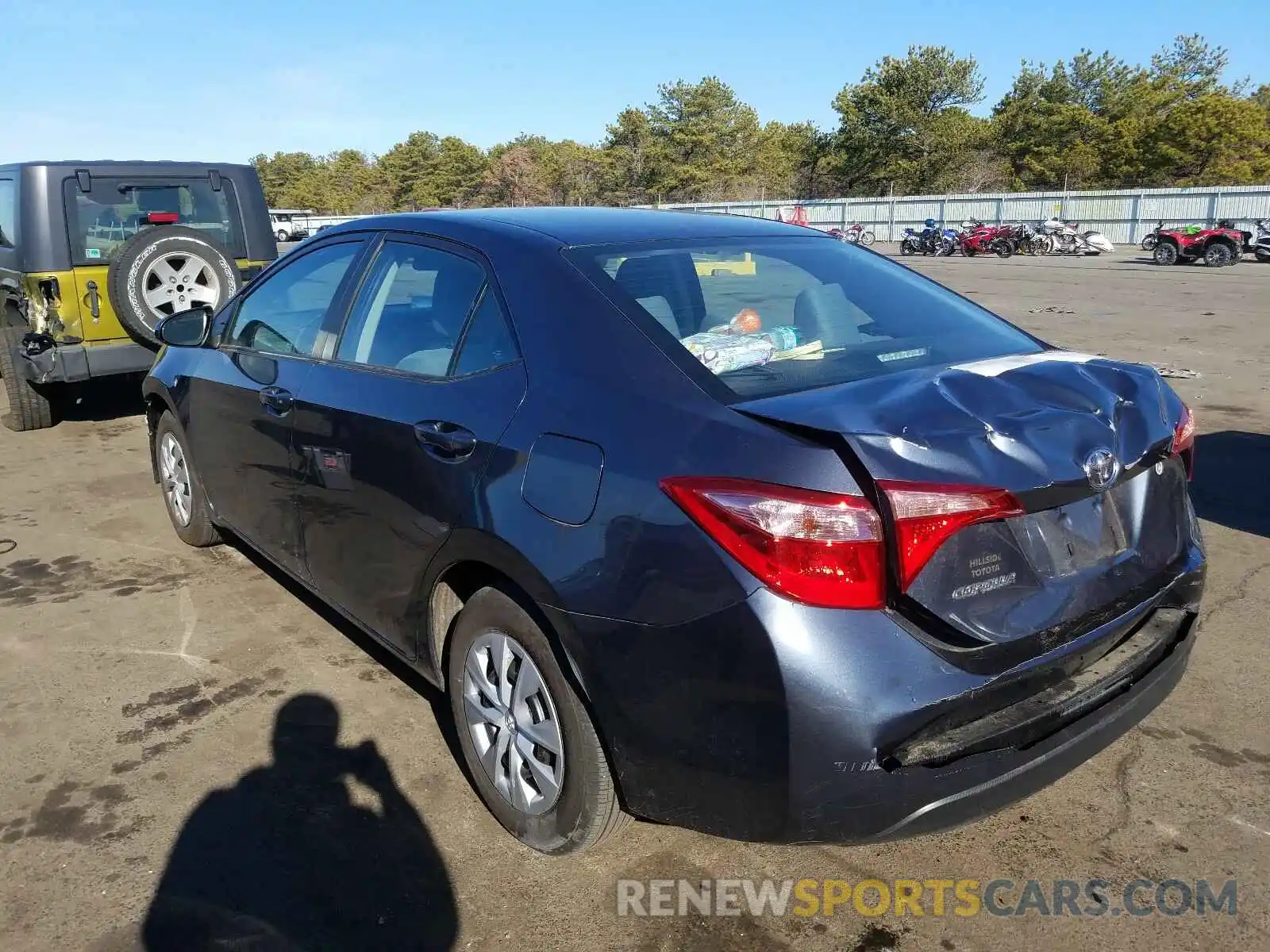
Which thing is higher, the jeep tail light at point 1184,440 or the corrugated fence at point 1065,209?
the corrugated fence at point 1065,209

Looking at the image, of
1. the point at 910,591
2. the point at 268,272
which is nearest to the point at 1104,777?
the point at 910,591

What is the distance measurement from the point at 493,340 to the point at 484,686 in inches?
37.3

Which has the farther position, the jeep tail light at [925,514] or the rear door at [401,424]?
the rear door at [401,424]

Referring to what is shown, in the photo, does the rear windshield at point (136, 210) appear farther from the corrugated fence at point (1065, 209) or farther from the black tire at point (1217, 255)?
the corrugated fence at point (1065, 209)

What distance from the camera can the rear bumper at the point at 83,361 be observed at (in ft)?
22.8

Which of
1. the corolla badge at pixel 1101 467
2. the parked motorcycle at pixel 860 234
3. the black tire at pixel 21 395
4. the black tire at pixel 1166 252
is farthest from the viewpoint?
the parked motorcycle at pixel 860 234

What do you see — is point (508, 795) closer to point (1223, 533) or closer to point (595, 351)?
point (595, 351)

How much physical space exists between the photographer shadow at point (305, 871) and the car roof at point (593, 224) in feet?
5.66

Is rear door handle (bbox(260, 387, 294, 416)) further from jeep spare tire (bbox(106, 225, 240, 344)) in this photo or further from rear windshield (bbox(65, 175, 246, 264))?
rear windshield (bbox(65, 175, 246, 264))

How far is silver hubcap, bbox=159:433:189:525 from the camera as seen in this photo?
489 cm

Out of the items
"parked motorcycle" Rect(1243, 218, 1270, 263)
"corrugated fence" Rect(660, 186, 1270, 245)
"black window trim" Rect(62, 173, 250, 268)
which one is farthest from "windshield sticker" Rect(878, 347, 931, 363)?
"corrugated fence" Rect(660, 186, 1270, 245)

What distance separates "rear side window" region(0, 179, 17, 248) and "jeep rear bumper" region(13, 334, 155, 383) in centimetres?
98

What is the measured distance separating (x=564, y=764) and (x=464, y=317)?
129 cm

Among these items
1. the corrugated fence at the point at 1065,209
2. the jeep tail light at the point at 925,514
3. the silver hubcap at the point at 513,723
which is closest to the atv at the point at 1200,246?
the corrugated fence at the point at 1065,209
